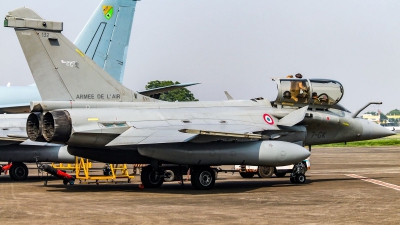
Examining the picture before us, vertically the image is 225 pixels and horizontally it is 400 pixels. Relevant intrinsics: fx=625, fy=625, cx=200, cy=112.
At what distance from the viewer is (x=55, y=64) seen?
631 inches

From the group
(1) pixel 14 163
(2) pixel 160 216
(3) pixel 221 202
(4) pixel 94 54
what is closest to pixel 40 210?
(2) pixel 160 216

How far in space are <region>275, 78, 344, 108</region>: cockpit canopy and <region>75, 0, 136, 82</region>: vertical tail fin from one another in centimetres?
956

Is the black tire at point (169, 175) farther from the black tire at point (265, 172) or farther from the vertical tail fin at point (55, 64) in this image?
the black tire at point (265, 172)

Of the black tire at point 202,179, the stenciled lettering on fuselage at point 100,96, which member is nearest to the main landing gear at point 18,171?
the stenciled lettering on fuselage at point 100,96

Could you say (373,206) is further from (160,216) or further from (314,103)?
(314,103)

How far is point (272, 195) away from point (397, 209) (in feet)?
11.6

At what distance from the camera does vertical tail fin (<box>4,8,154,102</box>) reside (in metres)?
15.8

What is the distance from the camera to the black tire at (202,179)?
16438 mm

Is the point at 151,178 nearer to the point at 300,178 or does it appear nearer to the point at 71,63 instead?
the point at 71,63

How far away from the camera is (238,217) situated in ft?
35.2

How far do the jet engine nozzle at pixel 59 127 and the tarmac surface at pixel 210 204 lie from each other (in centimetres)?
138

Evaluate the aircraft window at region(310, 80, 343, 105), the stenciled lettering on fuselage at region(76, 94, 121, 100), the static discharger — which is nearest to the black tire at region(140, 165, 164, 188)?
the stenciled lettering on fuselage at region(76, 94, 121, 100)

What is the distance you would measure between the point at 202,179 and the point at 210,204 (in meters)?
3.68

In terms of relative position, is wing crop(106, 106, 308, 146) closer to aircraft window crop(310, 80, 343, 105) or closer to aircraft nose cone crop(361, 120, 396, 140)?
aircraft window crop(310, 80, 343, 105)
